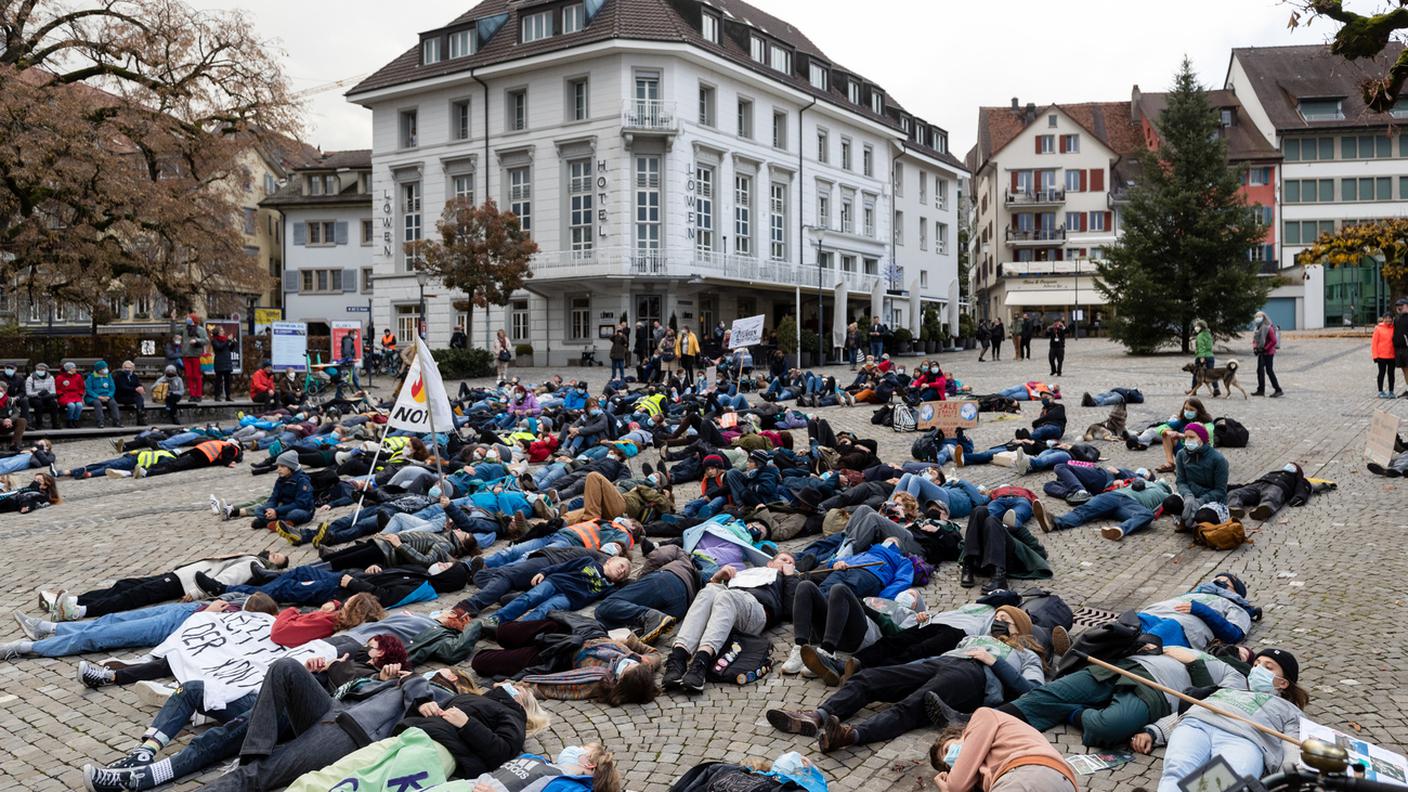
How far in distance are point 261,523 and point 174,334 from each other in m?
20.3

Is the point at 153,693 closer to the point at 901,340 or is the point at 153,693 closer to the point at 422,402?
the point at 422,402

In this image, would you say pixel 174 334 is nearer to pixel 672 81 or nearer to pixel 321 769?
pixel 672 81

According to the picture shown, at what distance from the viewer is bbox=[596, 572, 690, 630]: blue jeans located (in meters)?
8.04

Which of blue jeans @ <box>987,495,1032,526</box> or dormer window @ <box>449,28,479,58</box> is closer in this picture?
blue jeans @ <box>987,495,1032,526</box>

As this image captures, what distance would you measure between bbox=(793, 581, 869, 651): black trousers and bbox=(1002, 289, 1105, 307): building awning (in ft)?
217

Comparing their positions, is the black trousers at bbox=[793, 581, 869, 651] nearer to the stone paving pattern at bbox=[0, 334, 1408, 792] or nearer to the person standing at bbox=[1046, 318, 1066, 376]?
the stone paving pattern at bbox=[0, 334, 1408, 792]

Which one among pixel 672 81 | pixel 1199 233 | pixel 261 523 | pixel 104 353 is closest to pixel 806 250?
pixel 672 81

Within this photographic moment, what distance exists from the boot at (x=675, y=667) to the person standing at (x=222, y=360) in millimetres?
21964

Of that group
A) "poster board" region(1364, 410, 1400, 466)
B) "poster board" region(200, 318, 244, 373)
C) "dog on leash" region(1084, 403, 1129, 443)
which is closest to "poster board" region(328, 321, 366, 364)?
"poster board" region(200, 318, 244, 373)

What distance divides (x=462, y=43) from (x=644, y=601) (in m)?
43.2

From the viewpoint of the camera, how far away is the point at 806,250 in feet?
162

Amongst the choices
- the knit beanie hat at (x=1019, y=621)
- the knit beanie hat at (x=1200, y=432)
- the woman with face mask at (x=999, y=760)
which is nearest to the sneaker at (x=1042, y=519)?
the knit beanie hat at (x=1200, y=432)

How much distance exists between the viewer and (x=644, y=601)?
8297 mm

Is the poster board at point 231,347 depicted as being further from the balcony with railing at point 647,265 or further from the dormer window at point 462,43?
the dormer window at point 462,43
